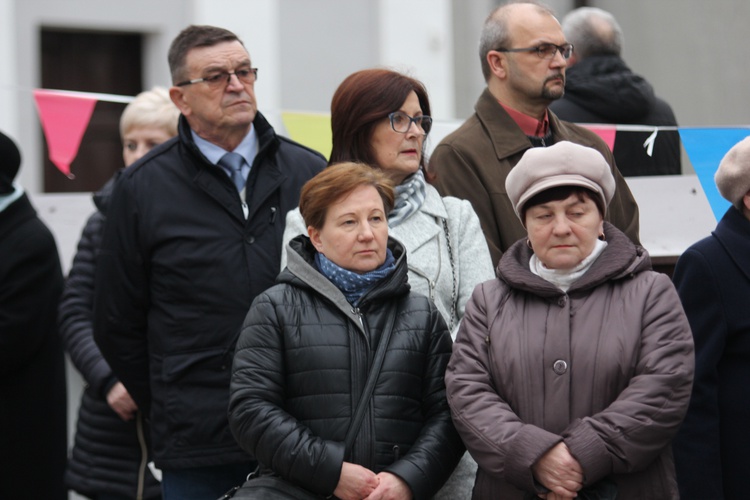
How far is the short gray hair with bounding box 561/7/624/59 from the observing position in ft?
19.7

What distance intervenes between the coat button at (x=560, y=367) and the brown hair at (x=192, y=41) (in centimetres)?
185

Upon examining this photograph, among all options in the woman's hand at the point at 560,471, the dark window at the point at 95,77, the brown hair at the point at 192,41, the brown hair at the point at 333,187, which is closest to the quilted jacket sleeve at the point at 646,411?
the woman's hand at the point at 560,471

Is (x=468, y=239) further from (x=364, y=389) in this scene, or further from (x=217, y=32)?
(x=217, y=32)

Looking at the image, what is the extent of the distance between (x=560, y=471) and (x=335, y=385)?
2.20ft

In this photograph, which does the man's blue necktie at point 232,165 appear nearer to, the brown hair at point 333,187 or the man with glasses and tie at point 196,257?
the man with glasses and tie at point 196,257

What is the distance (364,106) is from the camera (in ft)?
14.0

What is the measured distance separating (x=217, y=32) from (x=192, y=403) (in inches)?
51.2

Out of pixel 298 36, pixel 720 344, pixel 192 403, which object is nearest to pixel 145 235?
pixel 192 403

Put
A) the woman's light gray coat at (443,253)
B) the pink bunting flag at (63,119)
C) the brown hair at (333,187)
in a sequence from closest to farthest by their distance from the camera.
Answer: the brown hair at (333,187)
the woman's light gray coat at (443,253)
the pink bunting flag at (63,119)

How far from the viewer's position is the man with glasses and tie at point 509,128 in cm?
452

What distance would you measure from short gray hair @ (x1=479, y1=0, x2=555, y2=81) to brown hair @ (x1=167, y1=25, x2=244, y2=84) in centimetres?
90

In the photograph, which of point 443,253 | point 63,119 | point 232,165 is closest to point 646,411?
point 443,253

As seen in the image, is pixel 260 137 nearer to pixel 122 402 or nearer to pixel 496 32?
pixel 496 32

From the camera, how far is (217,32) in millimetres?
4742
